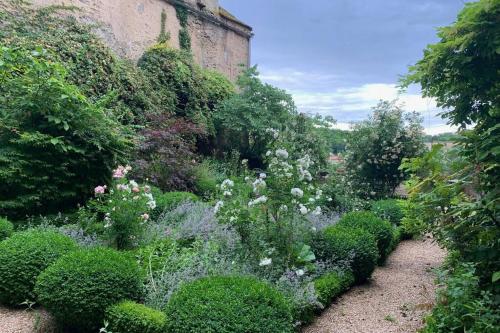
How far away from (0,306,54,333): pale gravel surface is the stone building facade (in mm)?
7652

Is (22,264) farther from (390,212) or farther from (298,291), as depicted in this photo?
(390,212)

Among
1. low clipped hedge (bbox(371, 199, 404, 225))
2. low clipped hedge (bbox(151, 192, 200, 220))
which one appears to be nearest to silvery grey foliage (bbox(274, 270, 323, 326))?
low clipped hedge (bbox(151, 192, 200, 220))

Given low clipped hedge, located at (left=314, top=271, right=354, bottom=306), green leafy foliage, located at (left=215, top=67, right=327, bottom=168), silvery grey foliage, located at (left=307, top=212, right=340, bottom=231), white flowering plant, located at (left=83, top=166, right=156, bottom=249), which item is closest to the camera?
low clipped hedge, located at (left=314, top=271, right=354, bottom=306)

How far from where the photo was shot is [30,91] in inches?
218

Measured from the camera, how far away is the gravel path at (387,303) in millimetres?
3830

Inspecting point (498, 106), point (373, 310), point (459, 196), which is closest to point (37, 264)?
point (373, 310)

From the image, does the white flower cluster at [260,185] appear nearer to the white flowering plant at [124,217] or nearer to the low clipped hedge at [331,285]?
the low clipped hedge at [331,285]

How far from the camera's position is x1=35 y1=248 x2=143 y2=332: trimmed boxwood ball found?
312 cm

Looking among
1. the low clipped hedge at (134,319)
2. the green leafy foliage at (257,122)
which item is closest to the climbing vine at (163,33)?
the green leafy foliage at (257,122)

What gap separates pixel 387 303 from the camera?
4516 mm

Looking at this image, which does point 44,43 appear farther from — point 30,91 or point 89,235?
point 89,235

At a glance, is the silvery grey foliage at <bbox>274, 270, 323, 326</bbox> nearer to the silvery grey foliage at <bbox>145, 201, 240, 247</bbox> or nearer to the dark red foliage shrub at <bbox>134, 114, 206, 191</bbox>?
the silvery grey foliage at <bbox>145, 201, 240, 247</bbox>

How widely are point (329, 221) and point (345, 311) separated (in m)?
2.66

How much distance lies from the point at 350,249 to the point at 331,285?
2.19 ft
